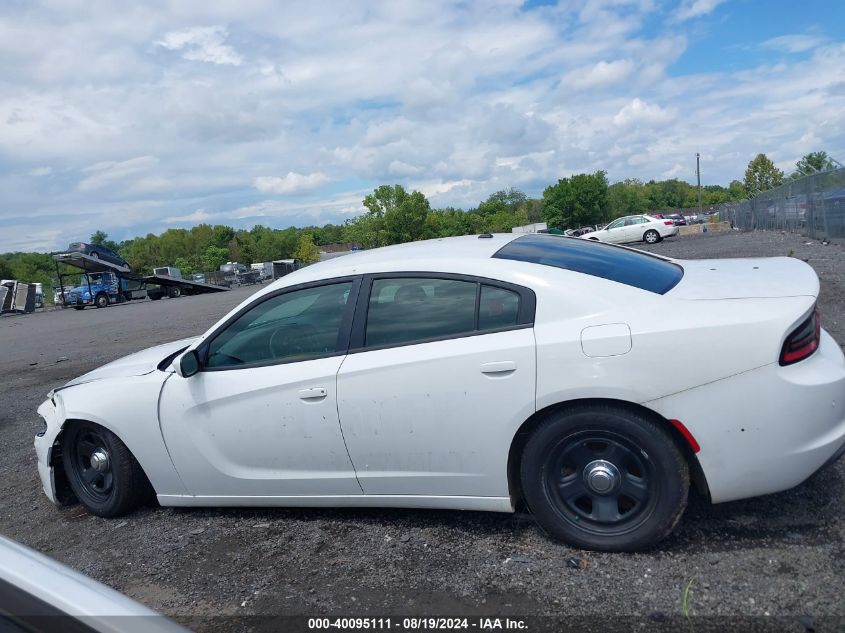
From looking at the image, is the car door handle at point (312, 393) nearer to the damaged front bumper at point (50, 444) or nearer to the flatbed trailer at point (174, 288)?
the damaged front bumper at point (50, 444)

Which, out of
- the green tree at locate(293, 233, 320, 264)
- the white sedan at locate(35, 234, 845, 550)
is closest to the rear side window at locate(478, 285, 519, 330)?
the white sedan at locate(35, 234, 845, 550)

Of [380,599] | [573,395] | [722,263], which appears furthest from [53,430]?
[722,263]

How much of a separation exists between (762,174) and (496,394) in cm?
10051

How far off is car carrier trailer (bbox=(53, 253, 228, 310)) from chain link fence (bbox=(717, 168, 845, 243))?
1290 inches

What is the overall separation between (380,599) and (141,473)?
2027mm

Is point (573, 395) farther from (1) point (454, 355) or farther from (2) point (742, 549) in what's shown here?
(2) point (742, 549)

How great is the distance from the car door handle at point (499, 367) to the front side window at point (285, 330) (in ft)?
3.01

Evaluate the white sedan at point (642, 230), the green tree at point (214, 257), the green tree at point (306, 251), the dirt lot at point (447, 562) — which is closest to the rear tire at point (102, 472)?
the dirt lot at point (447, 562)

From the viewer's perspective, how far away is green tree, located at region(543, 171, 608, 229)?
101062 millimetres

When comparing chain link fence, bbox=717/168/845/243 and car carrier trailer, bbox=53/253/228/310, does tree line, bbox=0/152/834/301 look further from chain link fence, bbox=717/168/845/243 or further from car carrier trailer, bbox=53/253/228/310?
chain link fence, bbox=717/168/845/243

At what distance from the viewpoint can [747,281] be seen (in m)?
Result: 3.62

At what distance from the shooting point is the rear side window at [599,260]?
360cm

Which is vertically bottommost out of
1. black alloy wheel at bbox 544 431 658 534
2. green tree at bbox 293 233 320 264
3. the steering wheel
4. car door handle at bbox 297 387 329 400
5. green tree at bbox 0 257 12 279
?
black alloy wheel at bbox 544 431 658 534

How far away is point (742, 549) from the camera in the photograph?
10.4 feet
